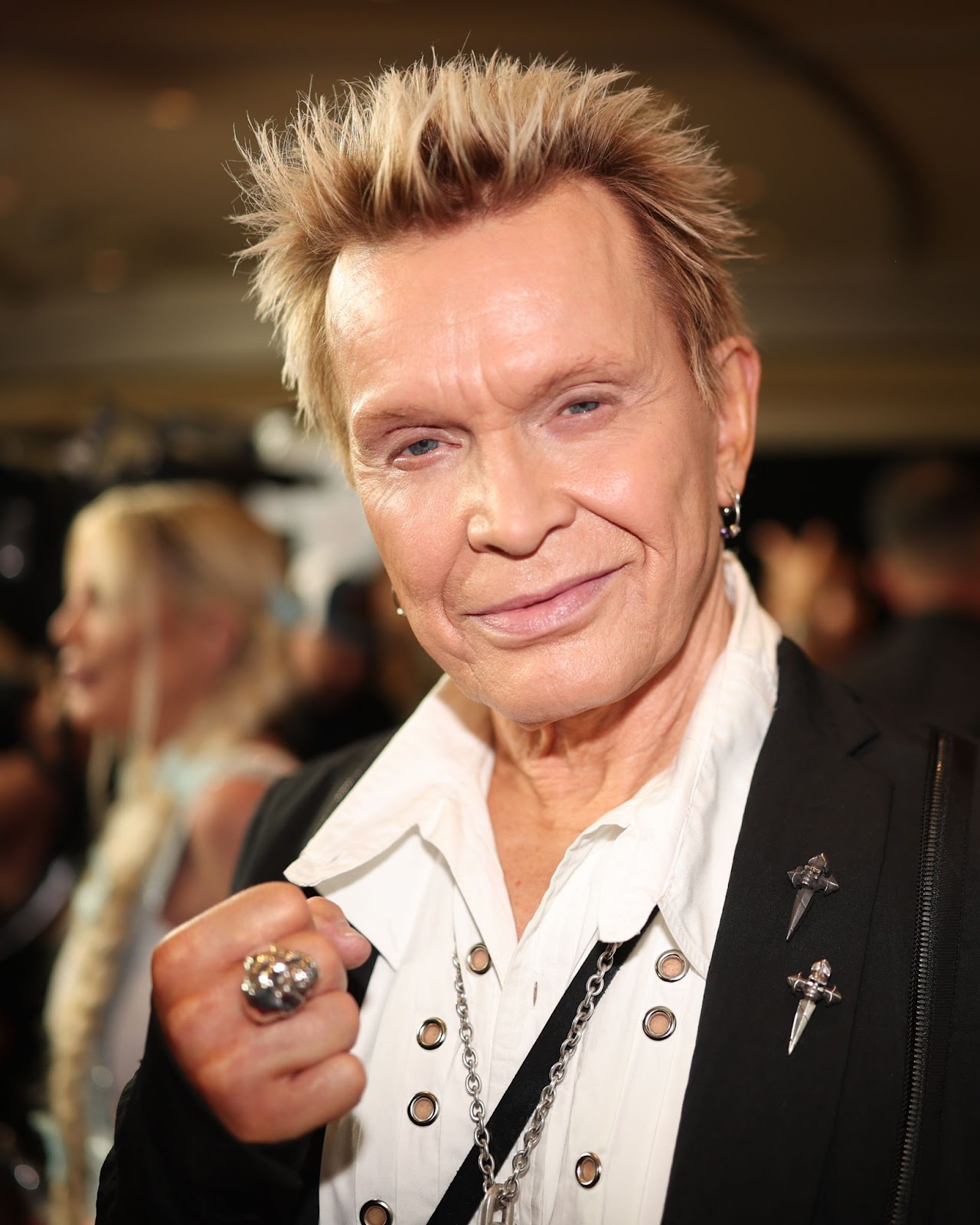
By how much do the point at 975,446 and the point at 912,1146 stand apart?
6.86m

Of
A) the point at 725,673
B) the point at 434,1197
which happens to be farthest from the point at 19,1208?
the point at 725,673

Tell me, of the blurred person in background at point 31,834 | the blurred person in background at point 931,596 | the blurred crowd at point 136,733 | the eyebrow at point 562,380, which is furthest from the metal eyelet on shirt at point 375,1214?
the blurred person in background at point 931,596

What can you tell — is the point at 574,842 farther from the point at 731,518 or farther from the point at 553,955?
the point at 731,518

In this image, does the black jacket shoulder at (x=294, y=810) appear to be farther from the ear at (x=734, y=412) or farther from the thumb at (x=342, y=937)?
the ear at (x=734, y=412)

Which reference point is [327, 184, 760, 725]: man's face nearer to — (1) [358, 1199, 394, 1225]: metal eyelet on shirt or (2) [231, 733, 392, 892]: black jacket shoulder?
(2) [231, 733, 392, 892]: black jacket shoulder

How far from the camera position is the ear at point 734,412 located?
4.21 feet

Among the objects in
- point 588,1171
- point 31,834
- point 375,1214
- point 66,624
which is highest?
point 66,624

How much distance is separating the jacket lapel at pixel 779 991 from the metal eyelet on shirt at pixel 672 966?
0.07 meters

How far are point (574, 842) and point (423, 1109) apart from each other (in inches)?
12.5

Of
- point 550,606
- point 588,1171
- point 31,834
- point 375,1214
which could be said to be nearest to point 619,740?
point 550,606

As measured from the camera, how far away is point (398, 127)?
113 cm

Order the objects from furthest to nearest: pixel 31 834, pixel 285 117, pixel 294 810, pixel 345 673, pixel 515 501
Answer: pixel 345 673 → pixel 285 117 → pixel 31 834 → pixel 294 810 → pixel 515 501

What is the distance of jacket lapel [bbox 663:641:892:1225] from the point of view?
947 mm

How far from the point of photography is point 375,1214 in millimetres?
1145
